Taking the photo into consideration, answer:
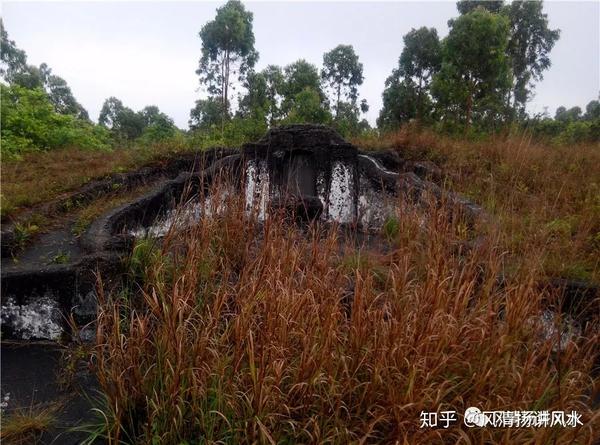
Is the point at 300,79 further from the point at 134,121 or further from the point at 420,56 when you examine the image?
the point at 134,121

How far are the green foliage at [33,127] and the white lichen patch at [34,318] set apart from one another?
6.47 m

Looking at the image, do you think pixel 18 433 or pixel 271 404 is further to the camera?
pixel 18 433

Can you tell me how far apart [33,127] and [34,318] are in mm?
8029

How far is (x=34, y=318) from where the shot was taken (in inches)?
126

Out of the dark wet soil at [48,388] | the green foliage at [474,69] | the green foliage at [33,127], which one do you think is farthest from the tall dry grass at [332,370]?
the green foliage at [474,69]

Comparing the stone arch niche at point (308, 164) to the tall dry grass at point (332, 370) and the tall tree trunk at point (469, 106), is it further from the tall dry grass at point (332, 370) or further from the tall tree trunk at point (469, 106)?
the tall tree trunk at point (469, 106)

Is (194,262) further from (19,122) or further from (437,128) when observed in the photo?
(437,128)

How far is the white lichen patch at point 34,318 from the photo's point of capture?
10.4 feet

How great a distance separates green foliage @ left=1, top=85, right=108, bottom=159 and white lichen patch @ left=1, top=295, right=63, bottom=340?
6466 mm

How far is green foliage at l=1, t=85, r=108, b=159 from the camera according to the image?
8.98m

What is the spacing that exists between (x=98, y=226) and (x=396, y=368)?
3267 mm

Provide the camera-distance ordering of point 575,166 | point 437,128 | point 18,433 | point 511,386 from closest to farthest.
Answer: point 511,386, point 18,433, point 575,166, point 437,128

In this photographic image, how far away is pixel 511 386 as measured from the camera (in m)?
2.01

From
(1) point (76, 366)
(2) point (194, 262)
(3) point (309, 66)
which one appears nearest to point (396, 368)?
(2) point (194, 262)
